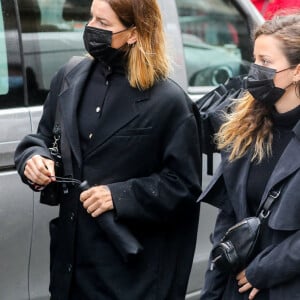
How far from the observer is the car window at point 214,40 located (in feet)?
15.1

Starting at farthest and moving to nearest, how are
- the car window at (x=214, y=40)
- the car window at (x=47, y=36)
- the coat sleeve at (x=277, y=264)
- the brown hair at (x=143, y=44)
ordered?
the car window at (x=214, y=40) → the car window at (x=47, y=36) → the brown hair at (x=143, y=44) → the coat sleeve at (x=277, y=264)

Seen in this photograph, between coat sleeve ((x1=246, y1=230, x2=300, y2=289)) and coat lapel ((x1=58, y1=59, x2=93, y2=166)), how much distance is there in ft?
2.51

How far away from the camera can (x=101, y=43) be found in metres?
3.08

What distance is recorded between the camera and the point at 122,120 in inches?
121

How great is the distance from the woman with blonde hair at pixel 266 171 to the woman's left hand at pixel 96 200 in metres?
0.34

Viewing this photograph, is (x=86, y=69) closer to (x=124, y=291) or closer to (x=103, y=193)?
(x=103, y=193)

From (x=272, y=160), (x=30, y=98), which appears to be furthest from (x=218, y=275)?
(x=30, y=98)

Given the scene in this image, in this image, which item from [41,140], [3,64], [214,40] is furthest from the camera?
[214,40]

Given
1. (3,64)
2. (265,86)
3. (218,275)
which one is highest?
(265,86)

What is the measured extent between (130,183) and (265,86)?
0.60 meters

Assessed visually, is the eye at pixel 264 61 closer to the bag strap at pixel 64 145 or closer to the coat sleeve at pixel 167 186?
the coat sleeve at pixel 167 186

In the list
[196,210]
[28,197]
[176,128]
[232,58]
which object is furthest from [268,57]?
[232,58]

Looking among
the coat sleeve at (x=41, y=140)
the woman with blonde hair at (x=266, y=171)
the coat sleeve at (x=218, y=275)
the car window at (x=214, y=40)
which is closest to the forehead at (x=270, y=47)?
the woman with blonde hair at (x=266, y=171)

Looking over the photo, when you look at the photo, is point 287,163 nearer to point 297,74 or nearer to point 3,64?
point 297,74
